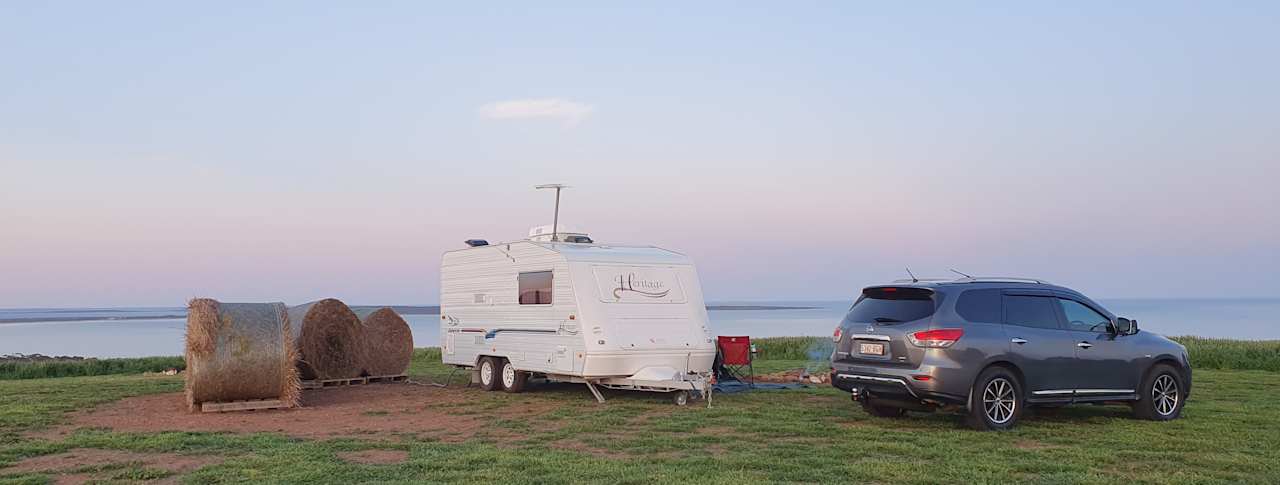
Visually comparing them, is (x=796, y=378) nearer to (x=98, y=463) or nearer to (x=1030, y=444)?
(x=1030, y=444)

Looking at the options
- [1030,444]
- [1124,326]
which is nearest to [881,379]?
[1030,444]

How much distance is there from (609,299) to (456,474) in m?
6.44

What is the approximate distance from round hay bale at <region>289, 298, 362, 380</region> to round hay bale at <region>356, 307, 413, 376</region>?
0.69 ft

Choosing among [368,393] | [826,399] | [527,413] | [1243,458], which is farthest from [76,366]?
[1243,458]

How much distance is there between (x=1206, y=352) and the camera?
21953 mm

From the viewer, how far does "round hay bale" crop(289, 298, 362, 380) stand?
17781mm

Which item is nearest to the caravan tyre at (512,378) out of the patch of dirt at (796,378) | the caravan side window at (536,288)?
the caravan side window at (536,288)

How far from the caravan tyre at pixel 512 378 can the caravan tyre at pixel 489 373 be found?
0.13m

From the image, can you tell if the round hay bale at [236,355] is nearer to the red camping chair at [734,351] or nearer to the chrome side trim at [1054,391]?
the red camping chair at [734,351]

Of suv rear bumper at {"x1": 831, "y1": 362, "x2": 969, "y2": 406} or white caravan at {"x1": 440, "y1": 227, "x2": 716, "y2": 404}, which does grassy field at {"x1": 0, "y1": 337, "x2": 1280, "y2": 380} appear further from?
suv rear bumper at {"x1": 831, "y1": 362, "x2": 969, "y2": 406}

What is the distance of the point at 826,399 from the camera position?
14477 millimetres

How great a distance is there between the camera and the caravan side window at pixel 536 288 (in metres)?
14.9

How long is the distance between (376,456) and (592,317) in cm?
511

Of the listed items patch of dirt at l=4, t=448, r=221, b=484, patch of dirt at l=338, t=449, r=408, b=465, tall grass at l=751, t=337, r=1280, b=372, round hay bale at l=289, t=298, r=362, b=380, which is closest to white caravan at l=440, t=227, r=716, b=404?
round hay bale at l=289, t=298, r=362, b=380
